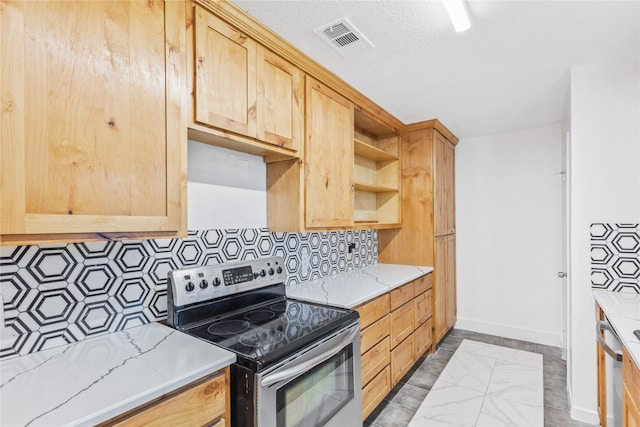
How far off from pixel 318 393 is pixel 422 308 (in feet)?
5.58

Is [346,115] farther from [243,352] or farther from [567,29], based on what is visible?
[243,352]

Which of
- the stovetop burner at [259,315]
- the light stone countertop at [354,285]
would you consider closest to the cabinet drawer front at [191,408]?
the stovetop burner at [259,315]

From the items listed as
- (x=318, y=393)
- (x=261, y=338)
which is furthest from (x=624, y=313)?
(x=261, y=338)

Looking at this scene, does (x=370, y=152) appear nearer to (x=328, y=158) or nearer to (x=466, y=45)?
(x=328, y=158)

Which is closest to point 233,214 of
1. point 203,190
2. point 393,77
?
point 203,190

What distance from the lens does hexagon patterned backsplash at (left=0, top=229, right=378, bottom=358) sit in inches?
44.8

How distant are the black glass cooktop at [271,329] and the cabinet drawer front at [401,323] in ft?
2.68

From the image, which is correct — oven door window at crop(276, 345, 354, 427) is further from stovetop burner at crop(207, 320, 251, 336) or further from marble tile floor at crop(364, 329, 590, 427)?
marble tile floor at crop(364, 329, 590, 427)

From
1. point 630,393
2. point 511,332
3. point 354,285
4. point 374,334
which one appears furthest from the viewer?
point 511,332

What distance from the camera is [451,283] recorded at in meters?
3.70

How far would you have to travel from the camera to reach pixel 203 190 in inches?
69.6

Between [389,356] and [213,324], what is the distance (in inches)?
54.2

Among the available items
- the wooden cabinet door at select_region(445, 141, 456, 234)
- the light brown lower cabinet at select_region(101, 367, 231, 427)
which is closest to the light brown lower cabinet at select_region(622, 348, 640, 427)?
the light brown lower cabinet at select_region(101, 367, 231, 427)

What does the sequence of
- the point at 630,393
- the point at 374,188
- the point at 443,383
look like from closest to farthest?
1. the point at 630,393
2. the point at 443,383
3. the point at 374,188
